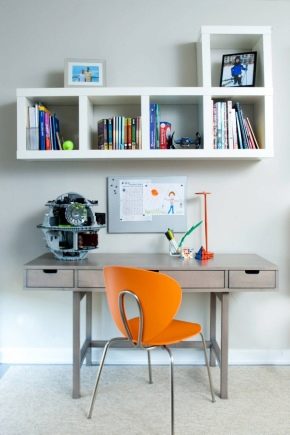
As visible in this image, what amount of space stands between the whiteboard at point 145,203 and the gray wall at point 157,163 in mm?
63

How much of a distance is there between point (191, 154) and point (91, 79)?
0.80m

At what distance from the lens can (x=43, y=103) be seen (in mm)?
2650

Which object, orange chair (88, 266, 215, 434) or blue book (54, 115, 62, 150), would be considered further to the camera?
blue book (54, 115, 62, 150)

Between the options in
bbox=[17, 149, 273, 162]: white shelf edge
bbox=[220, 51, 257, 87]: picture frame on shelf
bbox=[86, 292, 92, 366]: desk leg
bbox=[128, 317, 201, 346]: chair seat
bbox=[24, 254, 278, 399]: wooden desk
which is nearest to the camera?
bbox=[128, 317, 201, 346]: chair seat

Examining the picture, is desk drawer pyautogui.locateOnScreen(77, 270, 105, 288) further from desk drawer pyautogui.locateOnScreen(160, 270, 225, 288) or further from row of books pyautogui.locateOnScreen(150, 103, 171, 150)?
row of books pyautogui.locateOnScreen(150, 103, 171, 150)

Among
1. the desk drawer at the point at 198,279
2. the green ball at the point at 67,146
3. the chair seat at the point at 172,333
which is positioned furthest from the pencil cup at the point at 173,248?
the green ball at the point at 67,146

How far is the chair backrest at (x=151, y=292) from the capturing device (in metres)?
1.80

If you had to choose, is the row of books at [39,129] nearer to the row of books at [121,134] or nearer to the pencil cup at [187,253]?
the row of books at [121,134]

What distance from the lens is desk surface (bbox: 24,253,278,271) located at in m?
2.22

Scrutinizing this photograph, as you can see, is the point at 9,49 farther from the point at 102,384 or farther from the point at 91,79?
the point at 102,384

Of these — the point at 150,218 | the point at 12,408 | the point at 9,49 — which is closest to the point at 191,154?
the point at 150,218

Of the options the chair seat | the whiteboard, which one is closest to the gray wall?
the whiteboard

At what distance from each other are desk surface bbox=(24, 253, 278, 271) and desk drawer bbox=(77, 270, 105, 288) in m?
0.03

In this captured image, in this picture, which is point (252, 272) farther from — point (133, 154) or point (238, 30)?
point (238, 30)
